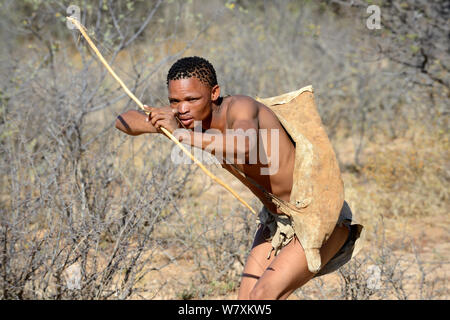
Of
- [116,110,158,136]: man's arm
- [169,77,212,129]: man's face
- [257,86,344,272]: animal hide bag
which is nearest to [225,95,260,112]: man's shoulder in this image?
[169,77,212,129]: man's face

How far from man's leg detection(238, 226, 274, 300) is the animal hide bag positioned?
0.92ft

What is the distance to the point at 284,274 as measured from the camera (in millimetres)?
2330

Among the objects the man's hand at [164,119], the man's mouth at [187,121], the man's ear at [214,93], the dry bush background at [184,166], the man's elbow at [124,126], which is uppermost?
the man's ear at [214,93]

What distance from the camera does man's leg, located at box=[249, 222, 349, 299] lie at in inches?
90.7

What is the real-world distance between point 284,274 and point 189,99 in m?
0.80

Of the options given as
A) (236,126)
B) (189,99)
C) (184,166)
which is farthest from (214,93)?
(184,166)

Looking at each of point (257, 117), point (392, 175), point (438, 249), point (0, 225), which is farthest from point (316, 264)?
point (392, 175)

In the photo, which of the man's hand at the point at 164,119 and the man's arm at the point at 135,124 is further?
the man's arm at the point at 135,124

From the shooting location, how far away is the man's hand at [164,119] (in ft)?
7.14

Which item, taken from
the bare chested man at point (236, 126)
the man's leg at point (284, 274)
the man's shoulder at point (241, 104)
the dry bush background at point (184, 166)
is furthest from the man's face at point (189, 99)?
the man's leg at point (284, 274)

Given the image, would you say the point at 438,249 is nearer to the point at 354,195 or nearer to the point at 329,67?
the point at 354,195

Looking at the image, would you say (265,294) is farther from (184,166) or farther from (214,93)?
(184,166)

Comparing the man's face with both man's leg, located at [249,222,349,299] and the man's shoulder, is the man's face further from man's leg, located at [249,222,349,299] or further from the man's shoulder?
man's leg, located at [249,222,349,299]

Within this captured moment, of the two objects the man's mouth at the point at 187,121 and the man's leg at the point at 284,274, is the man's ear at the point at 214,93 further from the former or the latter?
the man's leg at the point at 284,274
